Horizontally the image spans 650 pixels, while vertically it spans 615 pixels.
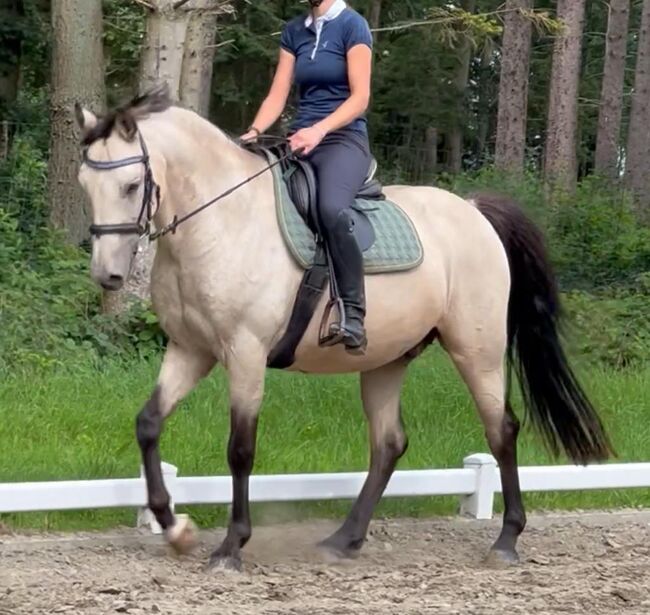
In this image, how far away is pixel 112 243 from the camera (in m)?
5.39

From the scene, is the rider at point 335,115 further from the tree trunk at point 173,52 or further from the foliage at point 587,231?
the foliage at point 587,231

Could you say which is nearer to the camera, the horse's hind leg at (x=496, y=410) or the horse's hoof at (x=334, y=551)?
the horse's hoof at (x=334, y=551)

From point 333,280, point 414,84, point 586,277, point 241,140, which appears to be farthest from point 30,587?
point 414,84

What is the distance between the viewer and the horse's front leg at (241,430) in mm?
5824

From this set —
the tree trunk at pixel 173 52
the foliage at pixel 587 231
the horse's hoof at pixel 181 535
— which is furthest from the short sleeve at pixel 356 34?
the foliage at pixel 587 231

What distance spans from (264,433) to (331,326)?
8.59 feet

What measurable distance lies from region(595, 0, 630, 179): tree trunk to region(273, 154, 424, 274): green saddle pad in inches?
765

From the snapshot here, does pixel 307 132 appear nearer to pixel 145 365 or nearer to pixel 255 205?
pixel 255 205

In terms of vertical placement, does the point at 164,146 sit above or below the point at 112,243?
above

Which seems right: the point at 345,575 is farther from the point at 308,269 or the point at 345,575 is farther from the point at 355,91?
the point at 355,91

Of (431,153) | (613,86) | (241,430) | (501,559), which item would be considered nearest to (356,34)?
(241,430)

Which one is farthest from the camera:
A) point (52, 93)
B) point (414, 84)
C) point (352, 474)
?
point (414, 84)

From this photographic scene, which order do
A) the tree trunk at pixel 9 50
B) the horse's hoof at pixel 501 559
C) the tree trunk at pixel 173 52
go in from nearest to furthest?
the horse's hoof at pixel 501 559 → the tree trunk at pixel 173 52 → the tree trunk at pixel 9 50

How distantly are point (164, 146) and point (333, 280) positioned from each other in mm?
1016
